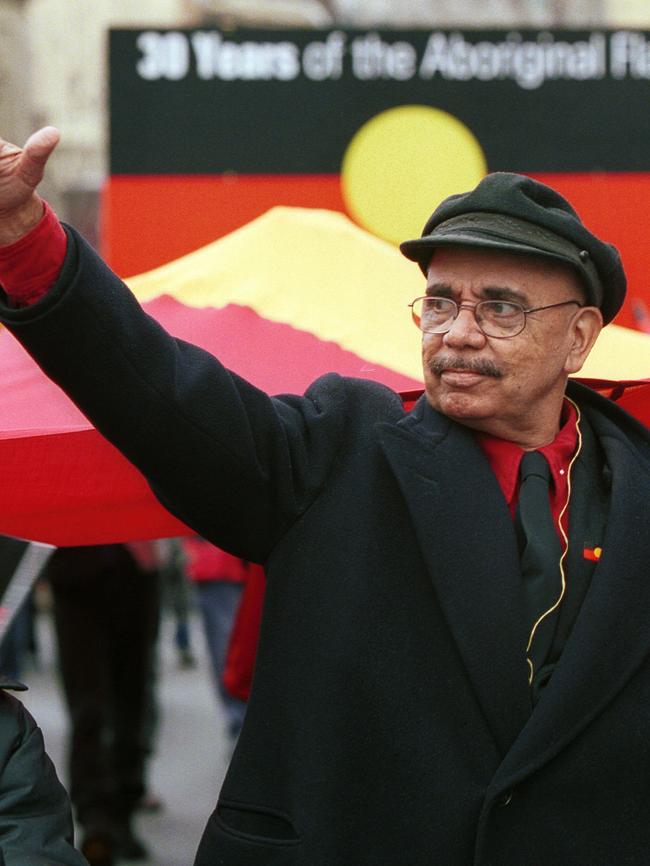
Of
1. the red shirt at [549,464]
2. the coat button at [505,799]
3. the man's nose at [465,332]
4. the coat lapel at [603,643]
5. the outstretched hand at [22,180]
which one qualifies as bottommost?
the coat button at [505,799]

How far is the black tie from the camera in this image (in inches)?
97.9

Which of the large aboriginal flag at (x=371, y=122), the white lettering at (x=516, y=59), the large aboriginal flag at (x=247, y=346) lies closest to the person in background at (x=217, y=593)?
Answer: the large aboriginal flag at (x=371, y=122)

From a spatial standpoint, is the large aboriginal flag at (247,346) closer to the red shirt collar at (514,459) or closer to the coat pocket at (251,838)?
the red shirt collar at (514,459)

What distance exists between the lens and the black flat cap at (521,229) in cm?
257

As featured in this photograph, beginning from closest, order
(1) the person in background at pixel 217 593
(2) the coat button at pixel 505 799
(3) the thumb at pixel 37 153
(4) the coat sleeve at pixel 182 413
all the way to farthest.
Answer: (3) the thumb at pixel 37 153 < (4) the coat sleeve at pixel 182 413 < (2) the coat button at pixel 505 799 < (1) the person in background at pixel 217 593

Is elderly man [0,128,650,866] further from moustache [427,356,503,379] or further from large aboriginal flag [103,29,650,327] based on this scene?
large aboriginal flag [103,29,650,327]

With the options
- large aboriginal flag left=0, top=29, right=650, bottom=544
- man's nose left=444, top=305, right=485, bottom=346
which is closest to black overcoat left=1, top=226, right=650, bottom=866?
man's nose left=444, top=305, right=485, bottom=346

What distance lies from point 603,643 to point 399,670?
0.32 m

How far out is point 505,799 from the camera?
94.5 inches

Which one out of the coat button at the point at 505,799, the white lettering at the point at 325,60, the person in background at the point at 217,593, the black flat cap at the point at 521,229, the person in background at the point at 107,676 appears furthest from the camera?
the person in background at the point at 217,593

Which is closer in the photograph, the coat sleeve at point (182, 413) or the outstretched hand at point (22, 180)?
the outstretched hand at point (22, 180)

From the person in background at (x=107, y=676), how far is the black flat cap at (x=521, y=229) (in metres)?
3.57

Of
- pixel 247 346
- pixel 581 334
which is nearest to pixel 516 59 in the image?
pixel 247 346

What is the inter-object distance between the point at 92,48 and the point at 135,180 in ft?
55.1
